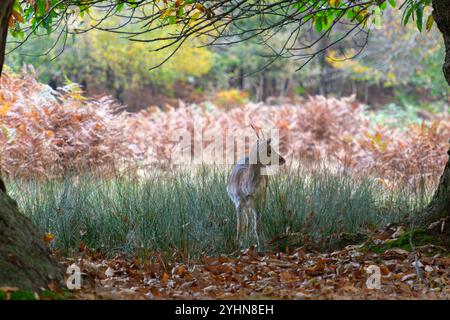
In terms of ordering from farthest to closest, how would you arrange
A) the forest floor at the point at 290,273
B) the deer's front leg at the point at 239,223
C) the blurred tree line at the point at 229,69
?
the blurred tree line at the point at 229,69 → the deer's front leg at the point at 239,223 → the forest floor at the point at 290,273

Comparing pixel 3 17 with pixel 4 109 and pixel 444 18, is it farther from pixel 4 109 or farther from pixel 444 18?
pixel 4 109

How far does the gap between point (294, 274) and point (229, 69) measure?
27821mm

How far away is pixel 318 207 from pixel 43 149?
626 centimetres

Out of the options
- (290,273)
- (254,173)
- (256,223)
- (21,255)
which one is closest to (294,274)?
(290,273)

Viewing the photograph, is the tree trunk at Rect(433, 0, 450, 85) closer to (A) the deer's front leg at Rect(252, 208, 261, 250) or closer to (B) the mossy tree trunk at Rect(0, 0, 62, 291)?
(A) the deer's front leg at Rect(252, 208, 261, 250)

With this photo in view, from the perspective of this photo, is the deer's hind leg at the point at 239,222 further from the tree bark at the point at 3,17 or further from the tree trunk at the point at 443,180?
the tree bark at the point at 3,17

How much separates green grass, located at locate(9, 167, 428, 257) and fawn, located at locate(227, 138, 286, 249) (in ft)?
Answer: 0.66

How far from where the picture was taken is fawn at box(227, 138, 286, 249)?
7.61 m

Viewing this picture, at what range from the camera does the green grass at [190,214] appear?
24.0ft

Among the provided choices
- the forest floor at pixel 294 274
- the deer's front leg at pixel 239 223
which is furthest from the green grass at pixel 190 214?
the forest floor at pixel 294 274

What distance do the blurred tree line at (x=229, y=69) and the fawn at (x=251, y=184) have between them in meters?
11.6
